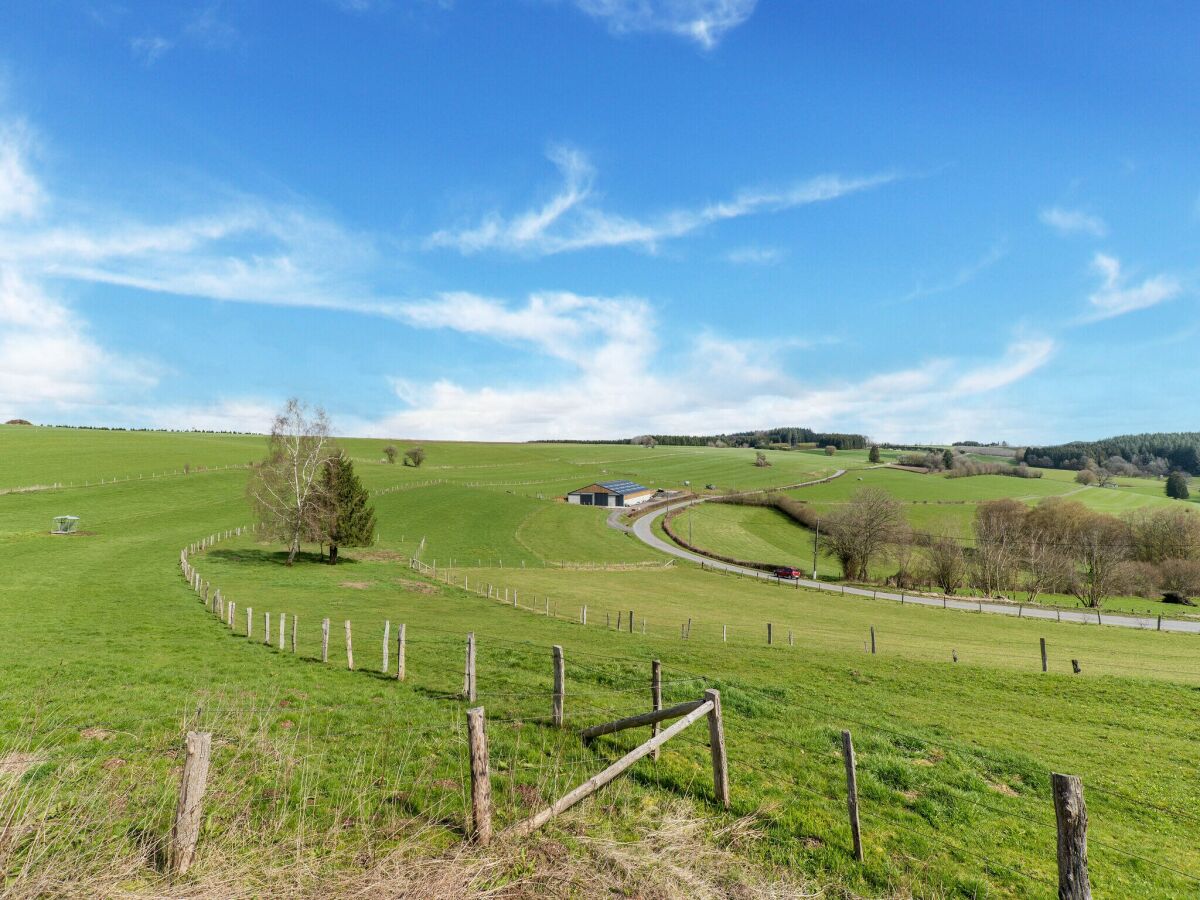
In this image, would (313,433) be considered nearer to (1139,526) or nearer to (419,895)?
(419,895)

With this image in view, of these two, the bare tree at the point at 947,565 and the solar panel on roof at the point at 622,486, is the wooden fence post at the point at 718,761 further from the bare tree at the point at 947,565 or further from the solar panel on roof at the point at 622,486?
the solar panel on roof at the point at 622,486

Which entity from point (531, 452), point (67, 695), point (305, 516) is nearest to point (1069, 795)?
point (67, 695)

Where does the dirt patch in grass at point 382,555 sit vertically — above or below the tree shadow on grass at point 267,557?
below

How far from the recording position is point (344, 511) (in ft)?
172

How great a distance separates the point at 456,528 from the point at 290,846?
75.2 metres

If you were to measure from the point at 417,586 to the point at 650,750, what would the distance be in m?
39.3

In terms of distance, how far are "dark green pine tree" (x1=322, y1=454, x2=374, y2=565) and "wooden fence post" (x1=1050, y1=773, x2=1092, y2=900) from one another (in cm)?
5441

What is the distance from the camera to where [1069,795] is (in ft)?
21.7

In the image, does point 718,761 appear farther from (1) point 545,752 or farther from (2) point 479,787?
(2) point 479,787

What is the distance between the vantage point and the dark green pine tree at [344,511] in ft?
171

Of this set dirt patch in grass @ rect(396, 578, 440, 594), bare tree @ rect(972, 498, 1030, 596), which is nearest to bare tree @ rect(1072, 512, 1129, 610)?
bare tree @ rect(972, 498, 1030, 596)

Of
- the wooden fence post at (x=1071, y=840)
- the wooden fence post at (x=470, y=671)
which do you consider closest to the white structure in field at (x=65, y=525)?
the wooden fence post at (x=470, y=671)

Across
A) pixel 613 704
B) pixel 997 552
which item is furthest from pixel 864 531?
pixel 613 704

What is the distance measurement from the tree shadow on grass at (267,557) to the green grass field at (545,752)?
446 inches
